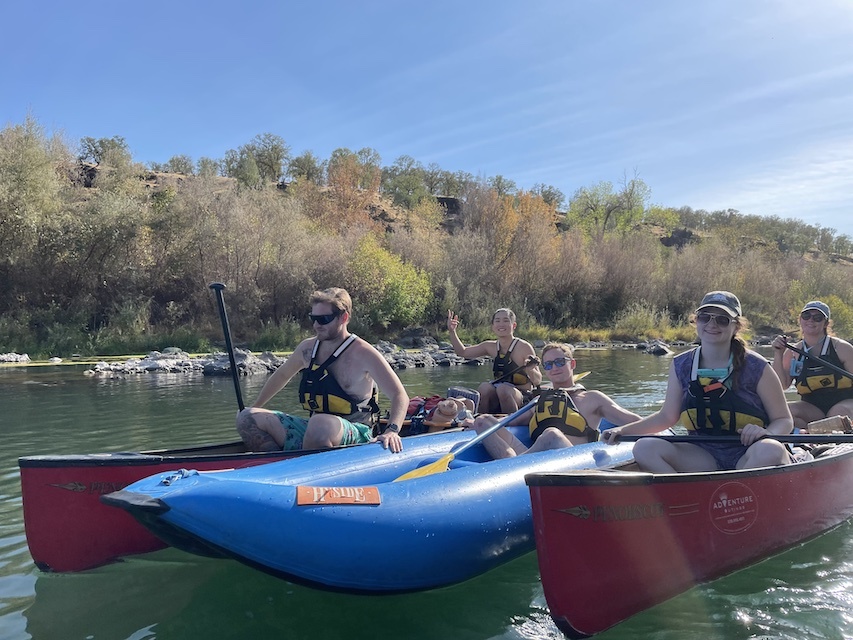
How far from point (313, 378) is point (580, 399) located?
200 cm

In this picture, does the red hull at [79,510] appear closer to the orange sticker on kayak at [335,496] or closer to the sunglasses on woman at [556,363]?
the orange sticker on kayak at [335,496]

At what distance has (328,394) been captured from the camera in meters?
4.75

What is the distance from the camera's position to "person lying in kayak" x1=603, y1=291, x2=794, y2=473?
12.4ft

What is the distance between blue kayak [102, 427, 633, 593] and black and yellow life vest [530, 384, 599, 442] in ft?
3.53

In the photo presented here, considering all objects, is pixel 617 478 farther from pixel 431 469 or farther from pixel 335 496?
pixel 431 469

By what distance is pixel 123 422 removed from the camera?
30.5ft

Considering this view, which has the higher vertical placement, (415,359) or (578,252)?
(578,252)

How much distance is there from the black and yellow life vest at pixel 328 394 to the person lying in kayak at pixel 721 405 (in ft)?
6.46

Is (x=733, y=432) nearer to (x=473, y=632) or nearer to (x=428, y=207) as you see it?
(x=473, y=632)

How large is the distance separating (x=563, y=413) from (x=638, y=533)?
1.84 m

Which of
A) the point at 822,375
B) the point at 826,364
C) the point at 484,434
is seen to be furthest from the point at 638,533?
the point at 822,375

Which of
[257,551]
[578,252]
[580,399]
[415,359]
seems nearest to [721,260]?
[578,252]

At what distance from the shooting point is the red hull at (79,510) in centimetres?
382

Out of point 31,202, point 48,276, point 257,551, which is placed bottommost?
point 257,551
